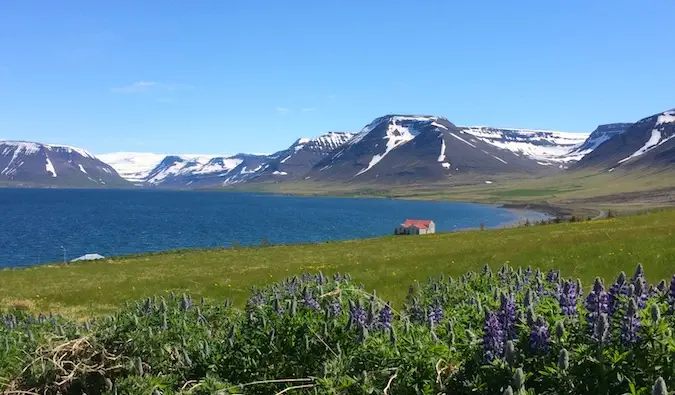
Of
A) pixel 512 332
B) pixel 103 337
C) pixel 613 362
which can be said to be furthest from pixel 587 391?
→ pixel 103 337

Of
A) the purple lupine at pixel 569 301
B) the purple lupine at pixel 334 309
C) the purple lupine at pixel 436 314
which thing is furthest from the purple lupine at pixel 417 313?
the purple lupine at pixel 569 301

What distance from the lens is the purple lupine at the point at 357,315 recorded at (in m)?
6.70

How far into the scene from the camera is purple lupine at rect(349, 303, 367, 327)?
6.70 m

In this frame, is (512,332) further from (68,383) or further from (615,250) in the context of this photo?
(615,250)

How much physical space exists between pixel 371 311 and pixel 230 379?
6.28 feet

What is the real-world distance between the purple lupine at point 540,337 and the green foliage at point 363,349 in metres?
0.01

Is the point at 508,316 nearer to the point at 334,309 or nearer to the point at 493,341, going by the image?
the point at 493,341

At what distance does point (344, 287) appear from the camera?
8.13 m

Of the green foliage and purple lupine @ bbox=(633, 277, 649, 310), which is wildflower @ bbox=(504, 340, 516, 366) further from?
purple lupine @ bbox=(633, 277, 649, 310)

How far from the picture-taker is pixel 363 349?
235 inches

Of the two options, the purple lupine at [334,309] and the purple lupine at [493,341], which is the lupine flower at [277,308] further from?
the purple lupine at [493,341]

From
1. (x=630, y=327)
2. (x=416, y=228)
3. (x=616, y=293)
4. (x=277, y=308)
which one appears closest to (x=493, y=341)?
(x=630, y=327)

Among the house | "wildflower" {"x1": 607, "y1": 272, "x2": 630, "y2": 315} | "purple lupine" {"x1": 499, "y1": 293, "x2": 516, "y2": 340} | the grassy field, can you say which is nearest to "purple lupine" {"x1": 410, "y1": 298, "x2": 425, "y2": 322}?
"purple lupine" {"x1": 499, "y1": 293, "x2": 516, "y2": 340}

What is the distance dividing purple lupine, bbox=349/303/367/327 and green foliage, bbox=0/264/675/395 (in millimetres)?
20
